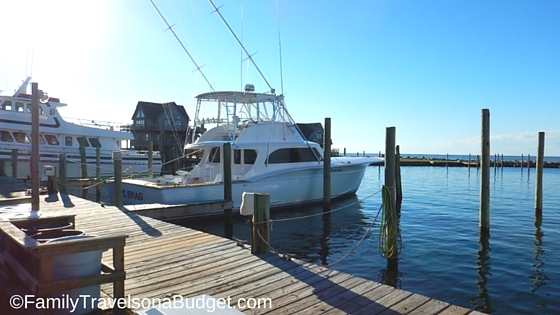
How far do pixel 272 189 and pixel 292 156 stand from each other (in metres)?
1.66

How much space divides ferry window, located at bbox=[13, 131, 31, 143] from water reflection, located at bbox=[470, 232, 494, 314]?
74.0 feet

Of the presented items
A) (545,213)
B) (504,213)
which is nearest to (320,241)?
(504,213)

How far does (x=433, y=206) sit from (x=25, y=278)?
16.1 meters

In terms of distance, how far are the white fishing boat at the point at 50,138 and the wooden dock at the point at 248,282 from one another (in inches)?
545

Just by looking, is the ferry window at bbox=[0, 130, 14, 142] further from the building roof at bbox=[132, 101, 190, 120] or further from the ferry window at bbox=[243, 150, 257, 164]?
the building roof at bbox=[132, 101, 190, 120]

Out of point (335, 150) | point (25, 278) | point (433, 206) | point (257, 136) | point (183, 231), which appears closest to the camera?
point (25, 278)

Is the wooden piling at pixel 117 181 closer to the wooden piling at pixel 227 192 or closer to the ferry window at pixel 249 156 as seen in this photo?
the wooden piling at pixel 227 192

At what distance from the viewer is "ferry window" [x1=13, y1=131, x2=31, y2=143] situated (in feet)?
69.9

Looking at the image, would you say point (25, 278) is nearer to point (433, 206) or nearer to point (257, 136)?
point (257, 136)

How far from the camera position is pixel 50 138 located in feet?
75.1

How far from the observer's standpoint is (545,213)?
580 inches

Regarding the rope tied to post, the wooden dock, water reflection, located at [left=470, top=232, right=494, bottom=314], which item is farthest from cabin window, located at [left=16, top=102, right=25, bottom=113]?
water reflection, located at [left=470, top=232, right=494, bottom=314]

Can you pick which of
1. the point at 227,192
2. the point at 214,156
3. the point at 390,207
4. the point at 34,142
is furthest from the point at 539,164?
the point at 34,142

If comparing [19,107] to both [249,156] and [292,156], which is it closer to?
[249,156]
